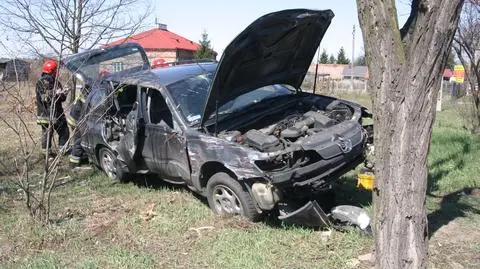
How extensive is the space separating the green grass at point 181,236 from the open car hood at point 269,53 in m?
1.25

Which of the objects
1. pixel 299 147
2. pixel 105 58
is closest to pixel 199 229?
pixel 299 147

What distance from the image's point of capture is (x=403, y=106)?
11.9 ft

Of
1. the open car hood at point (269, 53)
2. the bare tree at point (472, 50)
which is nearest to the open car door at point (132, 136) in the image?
the open car hood at point (269, 53)

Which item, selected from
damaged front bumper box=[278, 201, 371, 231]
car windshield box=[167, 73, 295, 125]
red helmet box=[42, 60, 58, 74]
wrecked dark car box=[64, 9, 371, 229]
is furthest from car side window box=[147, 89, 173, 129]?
red helmet box=[42, 60, 58, 74]

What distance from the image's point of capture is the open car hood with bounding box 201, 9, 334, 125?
547 centimetres

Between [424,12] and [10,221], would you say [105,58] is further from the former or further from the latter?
[424,12]

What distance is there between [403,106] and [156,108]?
3.72m

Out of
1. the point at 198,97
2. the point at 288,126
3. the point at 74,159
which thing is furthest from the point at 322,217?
the point at 74,159

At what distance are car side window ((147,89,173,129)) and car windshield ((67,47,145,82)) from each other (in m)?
1.34

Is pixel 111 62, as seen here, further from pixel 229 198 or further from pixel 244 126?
pixel 229 198

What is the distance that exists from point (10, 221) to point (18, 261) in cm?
116

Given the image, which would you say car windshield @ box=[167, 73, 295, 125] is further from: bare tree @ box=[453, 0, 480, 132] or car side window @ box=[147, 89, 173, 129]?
bare tree @ box=[453, 0, 480, 132]

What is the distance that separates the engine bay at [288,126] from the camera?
17.4 ft

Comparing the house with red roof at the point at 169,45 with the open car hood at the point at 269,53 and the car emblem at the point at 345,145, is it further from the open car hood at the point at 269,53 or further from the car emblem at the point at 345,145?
the car emblem at the point at 345,145
